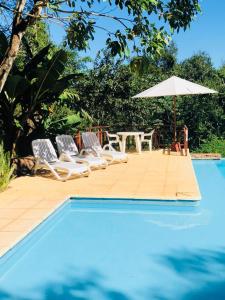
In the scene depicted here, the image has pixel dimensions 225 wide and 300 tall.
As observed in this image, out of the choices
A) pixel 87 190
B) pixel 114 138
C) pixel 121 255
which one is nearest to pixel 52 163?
pixel 87 190

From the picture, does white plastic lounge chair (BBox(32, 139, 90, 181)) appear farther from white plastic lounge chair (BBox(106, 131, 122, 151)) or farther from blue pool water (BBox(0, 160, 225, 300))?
white plastic lounge chair (BBox(106, 131, 122, 151))

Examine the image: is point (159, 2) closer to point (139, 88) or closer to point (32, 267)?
point (32, 267)

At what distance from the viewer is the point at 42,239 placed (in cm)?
684

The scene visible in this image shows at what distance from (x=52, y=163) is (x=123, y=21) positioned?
4638 mm

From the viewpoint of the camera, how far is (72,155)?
12.3m

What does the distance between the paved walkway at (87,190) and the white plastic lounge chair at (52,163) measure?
0.23 meters

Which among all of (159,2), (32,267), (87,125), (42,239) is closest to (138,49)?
(159,2)

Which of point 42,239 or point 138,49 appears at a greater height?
point 138,49

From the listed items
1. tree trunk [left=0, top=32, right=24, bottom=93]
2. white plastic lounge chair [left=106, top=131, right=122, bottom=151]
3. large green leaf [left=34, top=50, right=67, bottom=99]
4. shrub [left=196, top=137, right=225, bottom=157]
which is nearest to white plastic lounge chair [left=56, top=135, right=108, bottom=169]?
large green leaf [left=34, top=50, right=67, bottom=99]

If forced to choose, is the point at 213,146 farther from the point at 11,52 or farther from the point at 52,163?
the point at 11,52

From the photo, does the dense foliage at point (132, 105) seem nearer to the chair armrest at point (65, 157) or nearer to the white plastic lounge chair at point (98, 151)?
the white plastic lounge chair at point (98, 151)

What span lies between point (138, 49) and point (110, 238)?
348 centimetres

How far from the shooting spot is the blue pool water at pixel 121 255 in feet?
16.4

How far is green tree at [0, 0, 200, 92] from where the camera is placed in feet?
23.9
